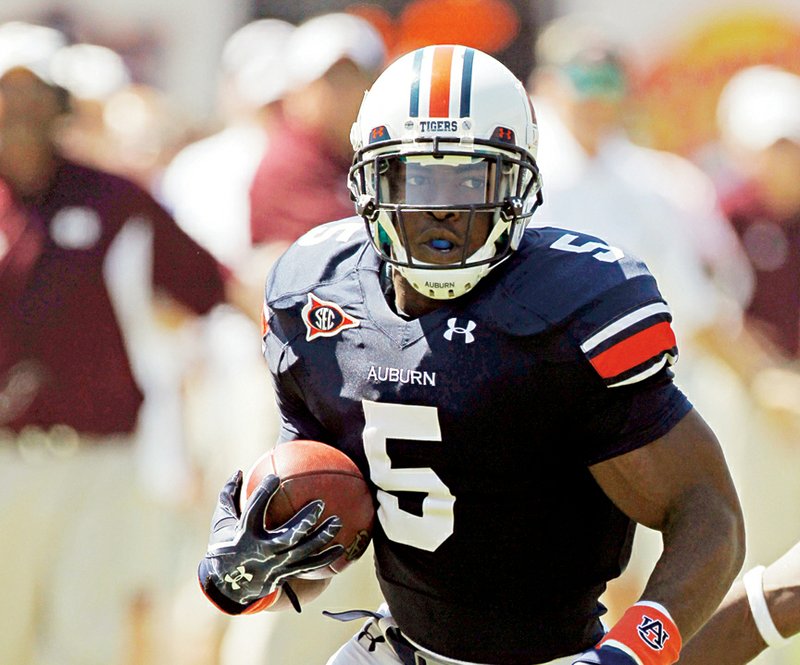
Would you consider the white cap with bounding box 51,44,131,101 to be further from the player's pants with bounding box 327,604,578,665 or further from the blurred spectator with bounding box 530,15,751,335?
the player's pants with bounding box 327,604,578,665

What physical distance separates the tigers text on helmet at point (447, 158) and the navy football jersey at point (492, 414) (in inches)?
2.3

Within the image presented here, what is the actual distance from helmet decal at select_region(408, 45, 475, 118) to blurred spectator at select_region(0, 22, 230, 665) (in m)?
2.44

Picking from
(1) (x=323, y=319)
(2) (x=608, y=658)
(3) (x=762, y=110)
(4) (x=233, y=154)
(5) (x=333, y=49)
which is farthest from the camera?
(3) (x=762, y=110)

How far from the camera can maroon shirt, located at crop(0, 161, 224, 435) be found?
471 cm

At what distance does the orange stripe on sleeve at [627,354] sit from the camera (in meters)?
2.33

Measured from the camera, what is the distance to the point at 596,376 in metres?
2.36

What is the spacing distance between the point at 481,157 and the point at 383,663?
89 cm

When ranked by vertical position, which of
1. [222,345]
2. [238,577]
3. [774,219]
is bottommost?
[222,345]

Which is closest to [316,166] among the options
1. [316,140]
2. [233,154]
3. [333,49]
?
[316,140]

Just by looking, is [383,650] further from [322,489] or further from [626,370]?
[626,370]

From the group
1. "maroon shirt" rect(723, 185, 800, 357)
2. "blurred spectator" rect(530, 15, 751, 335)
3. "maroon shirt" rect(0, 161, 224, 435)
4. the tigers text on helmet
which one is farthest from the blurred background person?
the tigers text on helmet

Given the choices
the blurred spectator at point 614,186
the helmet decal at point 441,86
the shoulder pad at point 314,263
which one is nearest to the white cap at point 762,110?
the blurred spectator at point 614,186

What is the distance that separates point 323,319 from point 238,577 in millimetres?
458

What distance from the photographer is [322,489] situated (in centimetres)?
248
